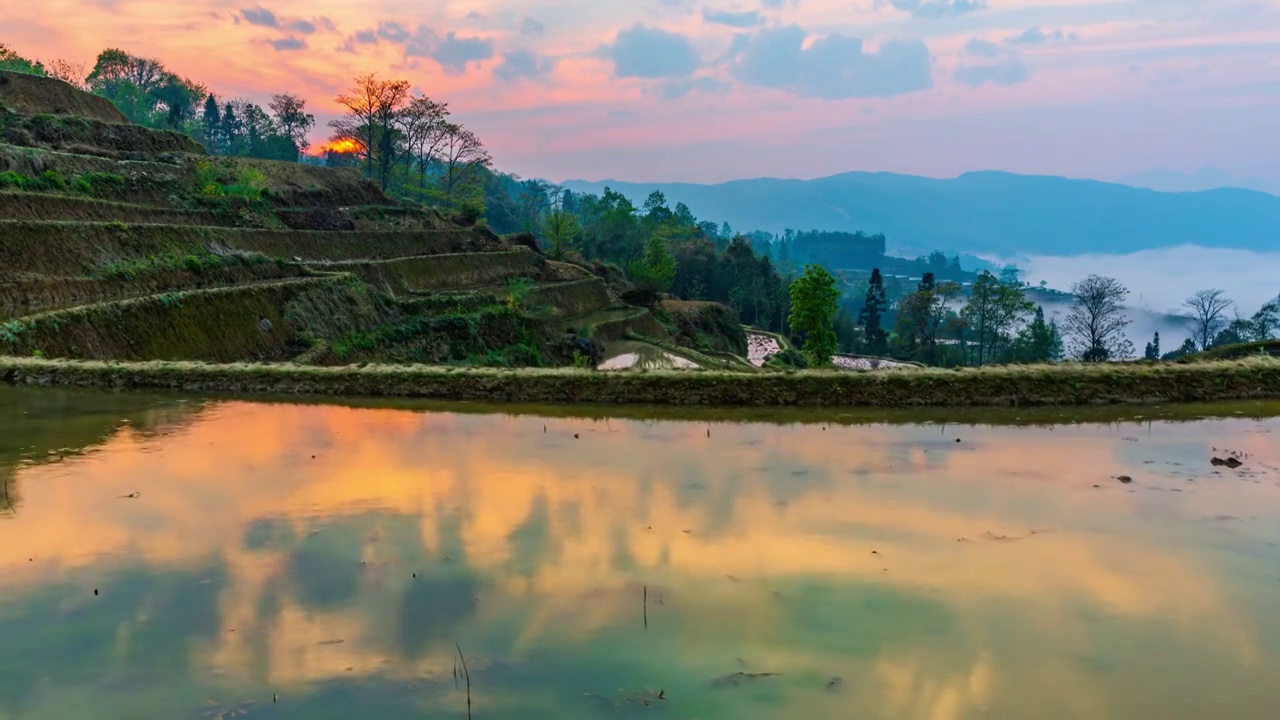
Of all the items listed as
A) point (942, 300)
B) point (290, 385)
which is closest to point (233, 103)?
point (942, 300)

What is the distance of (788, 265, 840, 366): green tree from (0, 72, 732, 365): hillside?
755 centimetres

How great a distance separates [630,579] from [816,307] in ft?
128

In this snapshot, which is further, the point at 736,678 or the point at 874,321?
the point at 874,321

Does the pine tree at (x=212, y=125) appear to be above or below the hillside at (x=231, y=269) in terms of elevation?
above

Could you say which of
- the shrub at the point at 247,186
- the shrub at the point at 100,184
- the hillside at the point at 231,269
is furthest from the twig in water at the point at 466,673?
the shrub at the point at 247,186

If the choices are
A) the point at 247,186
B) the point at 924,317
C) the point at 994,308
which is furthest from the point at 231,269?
the point at 924,317

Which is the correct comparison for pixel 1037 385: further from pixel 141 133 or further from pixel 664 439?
pixel 141 133

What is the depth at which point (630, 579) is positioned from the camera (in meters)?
5.93

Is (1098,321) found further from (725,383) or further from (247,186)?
(725,383)

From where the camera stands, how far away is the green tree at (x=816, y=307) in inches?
1713

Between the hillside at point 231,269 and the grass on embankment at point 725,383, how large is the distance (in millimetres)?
3824

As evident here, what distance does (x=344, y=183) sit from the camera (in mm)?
46625

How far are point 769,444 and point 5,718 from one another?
24.8ft

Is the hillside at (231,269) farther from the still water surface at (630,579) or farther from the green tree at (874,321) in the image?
the green tree at (874,321)
